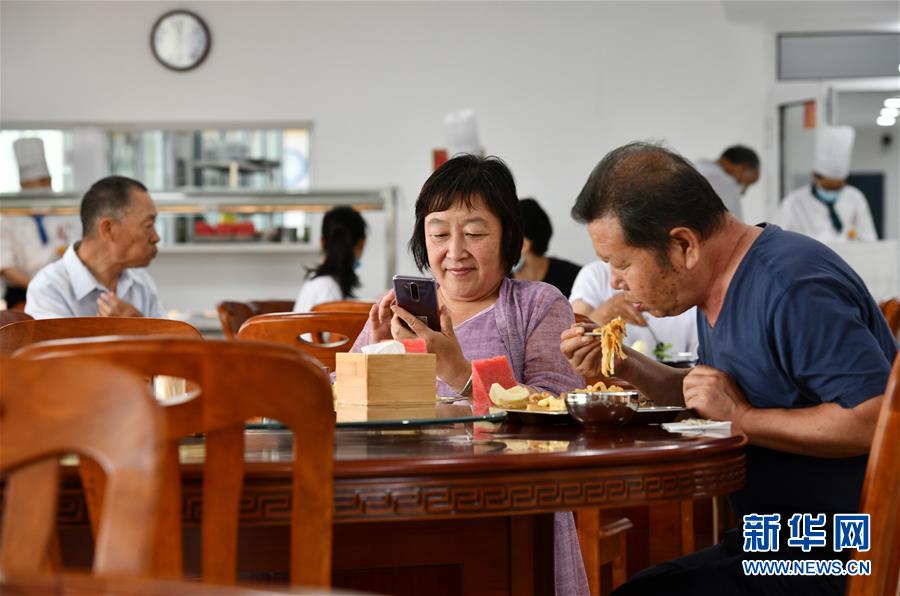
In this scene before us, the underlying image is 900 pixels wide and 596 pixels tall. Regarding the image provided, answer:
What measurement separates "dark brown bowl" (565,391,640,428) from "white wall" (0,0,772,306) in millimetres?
6704

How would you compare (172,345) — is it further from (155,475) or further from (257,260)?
(257,260)

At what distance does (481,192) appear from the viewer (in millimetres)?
2420

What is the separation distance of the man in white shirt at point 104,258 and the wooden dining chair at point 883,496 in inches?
112

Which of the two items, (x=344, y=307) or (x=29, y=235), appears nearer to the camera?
(x=344, y=307)

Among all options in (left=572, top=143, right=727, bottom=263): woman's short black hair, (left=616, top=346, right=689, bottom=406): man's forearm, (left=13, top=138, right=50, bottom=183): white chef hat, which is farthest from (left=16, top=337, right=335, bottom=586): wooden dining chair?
(left=13, top=138, right=50, bottom=183): white chef hat

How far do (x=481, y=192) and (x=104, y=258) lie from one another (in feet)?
6.81

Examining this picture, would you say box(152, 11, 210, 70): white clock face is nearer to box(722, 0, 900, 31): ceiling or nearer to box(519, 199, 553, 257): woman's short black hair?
box(722, 0, 900, 31): ceiling

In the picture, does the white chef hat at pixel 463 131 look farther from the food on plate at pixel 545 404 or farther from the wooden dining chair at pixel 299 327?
the food on plate at pixel 545 404

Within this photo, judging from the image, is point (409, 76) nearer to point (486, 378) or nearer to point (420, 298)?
point (420, 298)

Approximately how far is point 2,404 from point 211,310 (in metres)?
7.47

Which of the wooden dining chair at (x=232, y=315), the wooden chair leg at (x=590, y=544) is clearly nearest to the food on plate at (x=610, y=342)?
the wooden chair leg at (x=590, y=544)

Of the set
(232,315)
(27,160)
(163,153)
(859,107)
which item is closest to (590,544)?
(232,315)

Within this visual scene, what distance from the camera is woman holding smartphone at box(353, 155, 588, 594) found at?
234 cm

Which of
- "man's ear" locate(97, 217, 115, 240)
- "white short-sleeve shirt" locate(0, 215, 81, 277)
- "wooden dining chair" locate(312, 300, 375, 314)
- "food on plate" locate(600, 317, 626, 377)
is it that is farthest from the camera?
"white short-sleeve shirt" locate(0, 215, 81, 277)
